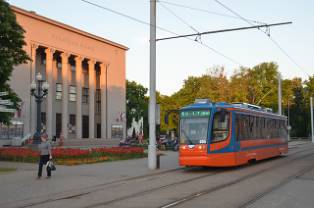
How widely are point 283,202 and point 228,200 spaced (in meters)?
1.35

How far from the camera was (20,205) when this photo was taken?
11852mm

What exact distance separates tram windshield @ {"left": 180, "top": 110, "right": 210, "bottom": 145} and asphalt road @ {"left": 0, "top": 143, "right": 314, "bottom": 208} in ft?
4.95

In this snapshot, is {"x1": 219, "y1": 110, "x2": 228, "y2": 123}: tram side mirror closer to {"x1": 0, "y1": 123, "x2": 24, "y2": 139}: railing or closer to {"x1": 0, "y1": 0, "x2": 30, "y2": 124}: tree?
{"x1": 0, "y1": 0, "x2": 30, "y2": 124}: tree

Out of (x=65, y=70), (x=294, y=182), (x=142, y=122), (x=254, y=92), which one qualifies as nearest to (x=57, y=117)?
(x=65, y=70)

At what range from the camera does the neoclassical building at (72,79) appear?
5078 centimetres

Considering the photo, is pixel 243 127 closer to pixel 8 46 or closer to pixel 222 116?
pixel 222 116

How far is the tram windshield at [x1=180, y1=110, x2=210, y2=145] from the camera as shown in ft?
66.7

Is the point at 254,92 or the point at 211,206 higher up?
the point at 254,92

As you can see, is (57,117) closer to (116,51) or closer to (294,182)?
(116,51)

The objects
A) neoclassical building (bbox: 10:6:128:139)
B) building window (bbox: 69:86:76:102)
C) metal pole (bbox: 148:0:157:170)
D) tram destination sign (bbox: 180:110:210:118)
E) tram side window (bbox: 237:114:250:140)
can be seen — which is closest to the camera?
tram destination sign (bbox: 180:110:210:118)

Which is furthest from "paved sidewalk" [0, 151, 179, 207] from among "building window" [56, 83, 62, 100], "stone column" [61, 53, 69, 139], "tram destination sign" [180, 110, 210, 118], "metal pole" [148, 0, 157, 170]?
"building window" [56, 83, 62, 100]

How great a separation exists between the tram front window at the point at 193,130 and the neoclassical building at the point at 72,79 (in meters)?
28.1

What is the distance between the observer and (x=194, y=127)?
2062cm

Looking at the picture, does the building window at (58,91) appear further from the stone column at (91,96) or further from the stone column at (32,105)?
the stone column at (32,105)
